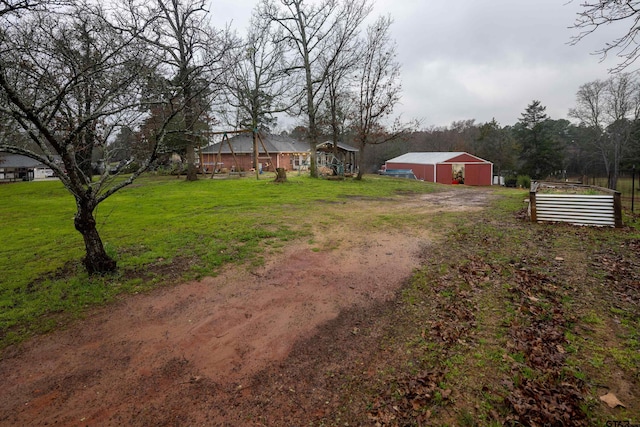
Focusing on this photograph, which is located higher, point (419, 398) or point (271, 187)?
point (271, 187)

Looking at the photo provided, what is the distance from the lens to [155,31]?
18.0ft

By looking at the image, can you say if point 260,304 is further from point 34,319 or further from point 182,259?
point 34,319

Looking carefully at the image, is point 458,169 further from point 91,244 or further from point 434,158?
point 91,244

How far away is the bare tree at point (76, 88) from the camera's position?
432cm

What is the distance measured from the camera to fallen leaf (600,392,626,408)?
2.60 meters

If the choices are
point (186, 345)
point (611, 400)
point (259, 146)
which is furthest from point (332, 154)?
point (611, 400)

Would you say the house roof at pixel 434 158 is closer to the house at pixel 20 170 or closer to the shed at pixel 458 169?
the shed at pixel 458 169

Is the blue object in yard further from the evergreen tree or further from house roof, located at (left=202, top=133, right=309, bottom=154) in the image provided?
the evergreen tree

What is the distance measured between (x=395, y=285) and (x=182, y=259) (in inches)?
153

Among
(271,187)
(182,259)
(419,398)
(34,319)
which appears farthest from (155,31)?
(271,187)

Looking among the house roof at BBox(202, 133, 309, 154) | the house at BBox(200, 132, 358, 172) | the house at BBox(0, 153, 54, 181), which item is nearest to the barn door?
the house at BBox(200, 132, 358, 172)

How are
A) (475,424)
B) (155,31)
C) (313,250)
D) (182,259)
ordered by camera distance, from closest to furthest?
1. (475,424)
2. (155,31)
3. (182,259)
4. (313,250)

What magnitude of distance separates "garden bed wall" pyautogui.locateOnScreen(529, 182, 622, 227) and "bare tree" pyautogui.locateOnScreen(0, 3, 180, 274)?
9.25 metres

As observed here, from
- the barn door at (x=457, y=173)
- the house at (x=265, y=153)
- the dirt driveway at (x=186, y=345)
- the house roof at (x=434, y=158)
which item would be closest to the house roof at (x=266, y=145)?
the house at (x=265, y=153)
